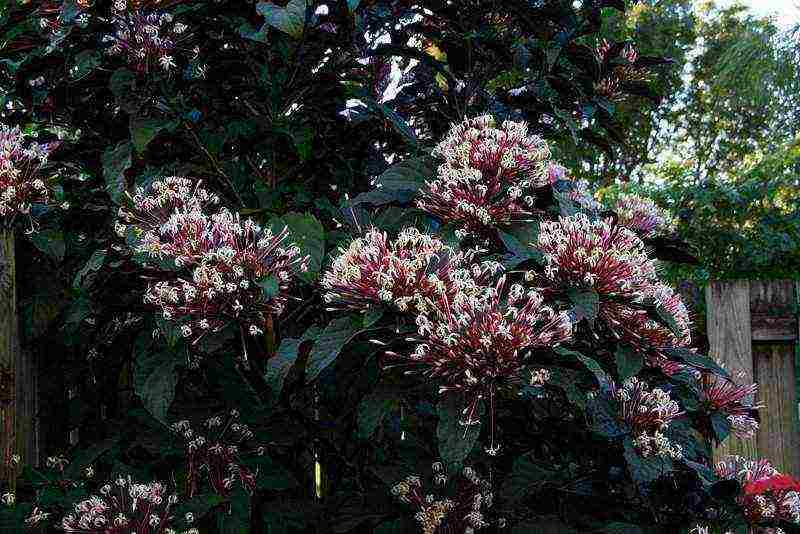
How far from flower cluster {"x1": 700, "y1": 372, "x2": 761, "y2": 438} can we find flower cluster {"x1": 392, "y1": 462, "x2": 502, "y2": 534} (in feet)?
1.53

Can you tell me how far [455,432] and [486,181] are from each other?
44cm

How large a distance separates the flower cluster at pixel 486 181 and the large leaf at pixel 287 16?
335 mm

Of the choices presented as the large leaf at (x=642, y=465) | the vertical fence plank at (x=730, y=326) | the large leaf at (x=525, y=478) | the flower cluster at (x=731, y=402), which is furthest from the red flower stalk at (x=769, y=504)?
the vertical fence plank at (x=730, y=326)

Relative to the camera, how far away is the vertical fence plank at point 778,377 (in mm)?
2959

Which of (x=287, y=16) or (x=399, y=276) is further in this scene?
(x=287, y=16)

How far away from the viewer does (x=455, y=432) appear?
1.12 m

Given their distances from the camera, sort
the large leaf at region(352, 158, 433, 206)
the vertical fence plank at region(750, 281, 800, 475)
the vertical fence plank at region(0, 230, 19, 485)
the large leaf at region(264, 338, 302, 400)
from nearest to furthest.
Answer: the large leaf at region(264, 338, 302, 400), the large leaf at region(352, 158, 433, 206), the vertical fence plank at region(0, 230, 19, 485), the vertical fence plank at region(750, 281, 800, 475)

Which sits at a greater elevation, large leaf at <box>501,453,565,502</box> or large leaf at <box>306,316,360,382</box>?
large leaf at <box>306,316,360,382</box>

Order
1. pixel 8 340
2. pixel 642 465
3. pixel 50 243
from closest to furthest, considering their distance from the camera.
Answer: pixel 642 465
pixel 50 243
pixel 8 340

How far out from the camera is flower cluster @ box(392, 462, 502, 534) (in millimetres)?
1361

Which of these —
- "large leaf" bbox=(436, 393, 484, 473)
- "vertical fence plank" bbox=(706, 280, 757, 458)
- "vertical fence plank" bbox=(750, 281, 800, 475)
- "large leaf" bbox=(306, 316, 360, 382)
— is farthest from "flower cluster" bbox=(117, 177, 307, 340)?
"vertical fence plank" bbox=(750, 281, 800, 475)

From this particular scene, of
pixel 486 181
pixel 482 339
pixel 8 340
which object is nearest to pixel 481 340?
pixel 482 339

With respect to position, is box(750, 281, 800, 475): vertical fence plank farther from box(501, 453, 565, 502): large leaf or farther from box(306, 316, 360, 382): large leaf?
box(306, 316, 360, 382): large leaf

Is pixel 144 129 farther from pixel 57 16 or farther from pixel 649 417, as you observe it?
pixel 649 417
